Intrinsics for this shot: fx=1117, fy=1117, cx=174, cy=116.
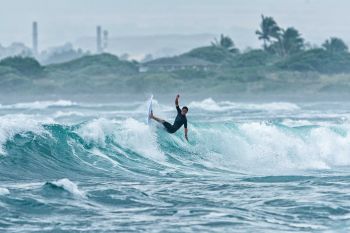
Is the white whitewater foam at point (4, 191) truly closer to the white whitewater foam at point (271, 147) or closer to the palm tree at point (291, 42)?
the white whitewater foam at point (271, 147)

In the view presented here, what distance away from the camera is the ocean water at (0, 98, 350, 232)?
16891 mm

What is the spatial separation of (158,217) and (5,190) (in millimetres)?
3087

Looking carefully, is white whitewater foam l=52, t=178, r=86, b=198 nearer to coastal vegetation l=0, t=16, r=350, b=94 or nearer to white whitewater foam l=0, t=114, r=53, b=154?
white whitewater foam l=0, t=114, r=53, b=154

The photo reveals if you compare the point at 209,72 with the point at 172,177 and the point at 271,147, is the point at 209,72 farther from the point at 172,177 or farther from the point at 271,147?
the point at 172,177

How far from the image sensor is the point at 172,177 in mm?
23125

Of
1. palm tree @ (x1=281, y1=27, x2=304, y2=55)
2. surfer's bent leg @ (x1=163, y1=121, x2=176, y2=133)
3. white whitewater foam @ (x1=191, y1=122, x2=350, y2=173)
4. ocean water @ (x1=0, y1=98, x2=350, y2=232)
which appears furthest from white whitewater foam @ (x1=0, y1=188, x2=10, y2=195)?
palm tree @ (x1=281, y1=27, x2=304, y2=55)

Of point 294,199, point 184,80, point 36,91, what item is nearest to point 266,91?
point 184,80

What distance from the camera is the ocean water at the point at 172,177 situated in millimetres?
16891

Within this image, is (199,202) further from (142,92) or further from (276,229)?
(142,92)

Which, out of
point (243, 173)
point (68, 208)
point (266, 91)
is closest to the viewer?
point (68, 208)

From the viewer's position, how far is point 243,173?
81.8 feet

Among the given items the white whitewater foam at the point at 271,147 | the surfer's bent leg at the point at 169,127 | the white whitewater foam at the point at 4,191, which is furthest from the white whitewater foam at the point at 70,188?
the white whitewater foam at the point at 271,147

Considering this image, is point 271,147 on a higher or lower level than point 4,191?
lower

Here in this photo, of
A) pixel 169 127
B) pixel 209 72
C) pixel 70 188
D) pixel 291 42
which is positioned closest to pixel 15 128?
pixel 169 127
